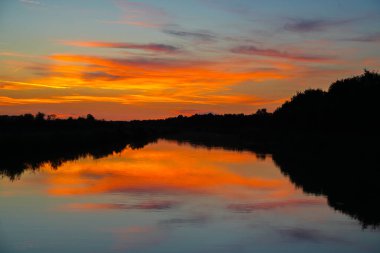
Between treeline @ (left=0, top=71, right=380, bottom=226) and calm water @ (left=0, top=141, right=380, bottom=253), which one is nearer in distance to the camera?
calm water @ (left=0, top=141, right=380, bottom=253)

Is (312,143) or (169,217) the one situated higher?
(312,143)

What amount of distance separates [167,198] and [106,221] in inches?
165

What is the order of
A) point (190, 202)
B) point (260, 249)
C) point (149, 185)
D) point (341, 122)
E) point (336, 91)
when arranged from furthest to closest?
1. point (336, 91)
2. point (341, 122)
3. point (149, 185)
4. point (190, 202)
5. point (260, 249)

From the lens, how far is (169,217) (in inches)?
527

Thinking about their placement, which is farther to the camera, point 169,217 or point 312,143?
point 312,143

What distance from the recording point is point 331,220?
13.4 m

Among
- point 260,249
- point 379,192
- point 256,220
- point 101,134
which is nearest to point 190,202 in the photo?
point 256,220

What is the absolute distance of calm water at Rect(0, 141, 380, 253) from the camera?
35.3 feet

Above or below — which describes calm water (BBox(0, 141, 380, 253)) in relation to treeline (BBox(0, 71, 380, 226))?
below

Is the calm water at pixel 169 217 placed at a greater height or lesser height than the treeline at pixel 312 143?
lesser

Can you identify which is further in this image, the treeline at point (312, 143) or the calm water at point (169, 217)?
the treeline at point (312, 143)

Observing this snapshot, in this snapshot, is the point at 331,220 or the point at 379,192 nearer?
the point at 331,220

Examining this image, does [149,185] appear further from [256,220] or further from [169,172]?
[256,220]

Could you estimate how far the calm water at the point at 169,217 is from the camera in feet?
35.3
